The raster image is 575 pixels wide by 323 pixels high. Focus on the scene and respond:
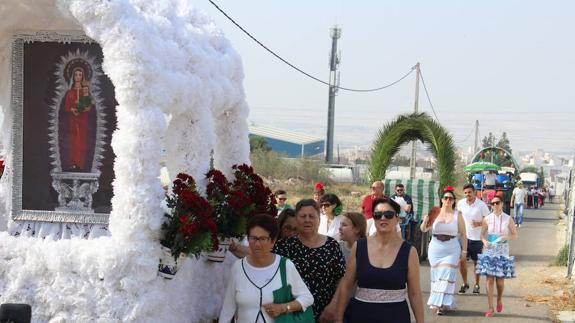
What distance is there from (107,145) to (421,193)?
429 inches

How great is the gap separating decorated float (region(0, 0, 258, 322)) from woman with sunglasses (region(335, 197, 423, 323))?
3.81ft

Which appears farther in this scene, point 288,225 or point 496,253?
point 496,253

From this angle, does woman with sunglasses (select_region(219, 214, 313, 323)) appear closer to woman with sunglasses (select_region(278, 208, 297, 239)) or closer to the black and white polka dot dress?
the black and white polka dot dress

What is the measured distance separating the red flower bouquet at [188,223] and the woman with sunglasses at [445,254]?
6.21 metres

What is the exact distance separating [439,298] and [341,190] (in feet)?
156

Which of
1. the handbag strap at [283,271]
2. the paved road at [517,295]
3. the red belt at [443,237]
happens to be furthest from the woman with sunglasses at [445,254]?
the handbag strap at [283,271]

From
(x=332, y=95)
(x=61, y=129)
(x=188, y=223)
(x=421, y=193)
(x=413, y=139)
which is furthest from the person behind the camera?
(x=332, y=95)

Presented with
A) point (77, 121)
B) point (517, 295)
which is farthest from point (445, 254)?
point (77, 121)

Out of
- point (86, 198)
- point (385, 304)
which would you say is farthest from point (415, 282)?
point (86, 198)

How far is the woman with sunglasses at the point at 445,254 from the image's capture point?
12305mm

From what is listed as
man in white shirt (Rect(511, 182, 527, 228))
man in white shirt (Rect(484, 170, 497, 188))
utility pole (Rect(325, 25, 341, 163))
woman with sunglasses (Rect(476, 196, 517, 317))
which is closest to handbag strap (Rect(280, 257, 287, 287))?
woman with sunglasses (Rect(476, 196, 517, 317))

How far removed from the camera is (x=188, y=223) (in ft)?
21.6

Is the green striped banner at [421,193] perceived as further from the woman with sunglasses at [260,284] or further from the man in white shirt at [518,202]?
the man in white shirt at [518,202]

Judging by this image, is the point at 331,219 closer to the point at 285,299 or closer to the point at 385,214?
the point at 385,214
